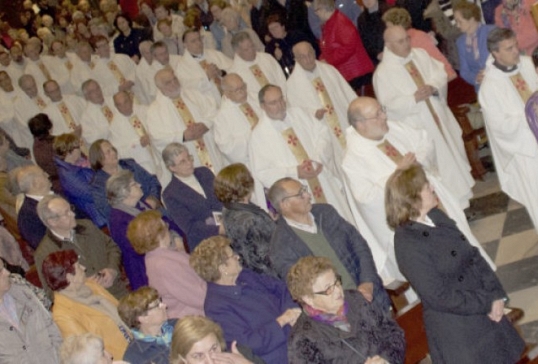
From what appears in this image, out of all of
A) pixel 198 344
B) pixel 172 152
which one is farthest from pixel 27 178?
pixel 198 344

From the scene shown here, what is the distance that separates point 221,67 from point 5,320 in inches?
241

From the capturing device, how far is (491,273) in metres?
4.54

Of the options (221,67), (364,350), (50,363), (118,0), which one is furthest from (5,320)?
(118,0)

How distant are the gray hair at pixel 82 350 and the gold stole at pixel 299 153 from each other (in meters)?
3.79

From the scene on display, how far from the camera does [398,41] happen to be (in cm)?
815

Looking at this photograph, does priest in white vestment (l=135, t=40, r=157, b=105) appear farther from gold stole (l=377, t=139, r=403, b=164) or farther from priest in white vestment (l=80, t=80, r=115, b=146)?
gold stole (l=377, t=139, r=403, b=164)

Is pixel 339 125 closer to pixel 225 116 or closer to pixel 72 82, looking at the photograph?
pixel 225 116

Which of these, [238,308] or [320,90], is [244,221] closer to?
[238,308]

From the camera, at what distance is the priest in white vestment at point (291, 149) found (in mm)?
7949

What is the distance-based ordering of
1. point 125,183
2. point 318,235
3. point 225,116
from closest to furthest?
point 318,235, point 125,183, point 225,116

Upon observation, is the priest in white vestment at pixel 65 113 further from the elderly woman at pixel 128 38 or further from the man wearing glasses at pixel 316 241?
the man wearing glasses at pixel 316 241

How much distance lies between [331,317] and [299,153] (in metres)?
3.89

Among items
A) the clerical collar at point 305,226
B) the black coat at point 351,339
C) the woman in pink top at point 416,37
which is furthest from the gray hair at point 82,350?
the woman in pink top at point 416,37

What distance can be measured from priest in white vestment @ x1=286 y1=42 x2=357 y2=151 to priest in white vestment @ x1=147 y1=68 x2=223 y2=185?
3.76 ft
